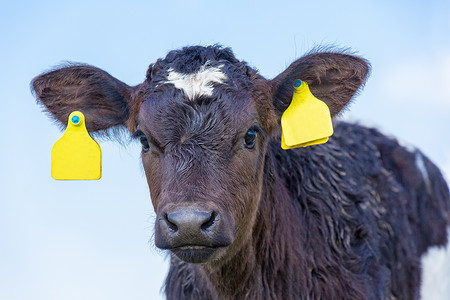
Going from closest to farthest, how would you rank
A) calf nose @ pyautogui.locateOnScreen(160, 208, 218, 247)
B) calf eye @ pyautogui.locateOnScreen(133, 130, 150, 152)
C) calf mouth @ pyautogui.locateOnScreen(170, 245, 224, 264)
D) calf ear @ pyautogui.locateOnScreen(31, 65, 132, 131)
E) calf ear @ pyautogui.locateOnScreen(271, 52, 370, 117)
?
calf nose @ pyautogui.locateOnScreen(160, 208, 218, 247)
calf mouth @ pyautogui.locateOnScreen(170, 245, 224, 264)
calf eye @ pyautogui.locateOnScreen(133, 130, 150, 152)
calf ear @ pyautogui.locateOnScreen(271, 52, 370, 117)
calf ear @ pyautogui.locateOnScreen(31, 65, 132, 131)

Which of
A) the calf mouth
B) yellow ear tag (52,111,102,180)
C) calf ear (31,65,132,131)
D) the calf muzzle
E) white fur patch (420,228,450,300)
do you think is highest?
calf ear (31,65,132,131)

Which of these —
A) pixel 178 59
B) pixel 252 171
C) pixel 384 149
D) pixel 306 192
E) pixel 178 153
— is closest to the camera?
pixel 178 153

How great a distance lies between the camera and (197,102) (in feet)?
16.5

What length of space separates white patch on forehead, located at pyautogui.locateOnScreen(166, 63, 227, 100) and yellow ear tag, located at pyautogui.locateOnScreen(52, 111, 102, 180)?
42.0 inches

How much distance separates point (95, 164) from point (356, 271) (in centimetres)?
268

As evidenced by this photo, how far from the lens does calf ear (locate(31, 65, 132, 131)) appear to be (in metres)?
5.85

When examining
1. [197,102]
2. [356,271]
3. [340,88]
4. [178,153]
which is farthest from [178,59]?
[356,271]

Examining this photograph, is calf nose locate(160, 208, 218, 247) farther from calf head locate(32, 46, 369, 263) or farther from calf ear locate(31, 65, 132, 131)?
calf ear locate(31, 65, 132, 131)

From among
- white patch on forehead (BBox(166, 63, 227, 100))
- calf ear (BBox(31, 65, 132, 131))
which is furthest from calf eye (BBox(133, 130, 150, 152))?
calf ear (BBox(31, 65, 132, 131))

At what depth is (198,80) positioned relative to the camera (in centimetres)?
519

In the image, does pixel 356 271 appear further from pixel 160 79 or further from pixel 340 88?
pixel 160 79

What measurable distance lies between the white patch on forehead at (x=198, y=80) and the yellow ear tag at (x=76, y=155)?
107 cm

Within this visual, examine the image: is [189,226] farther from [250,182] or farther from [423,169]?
[423,169]

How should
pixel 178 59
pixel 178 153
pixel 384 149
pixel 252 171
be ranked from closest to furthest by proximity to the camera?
1. pixel 178 153
2. pixel 252 171
3. pixel 178 59
4. pixel 384 149
